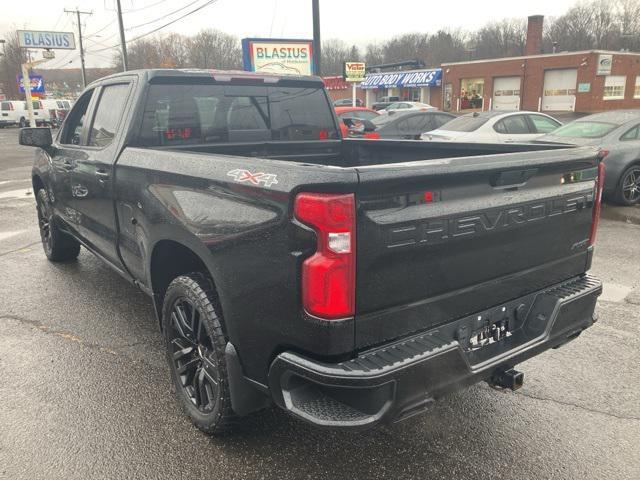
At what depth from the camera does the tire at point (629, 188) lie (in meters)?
8.70

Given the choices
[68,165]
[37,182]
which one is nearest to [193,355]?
[68,165]

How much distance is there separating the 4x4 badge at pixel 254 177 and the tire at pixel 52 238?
406cm

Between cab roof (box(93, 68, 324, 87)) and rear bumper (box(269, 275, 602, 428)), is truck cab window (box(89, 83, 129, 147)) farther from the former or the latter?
rear bumper (box(269, 275, 602, 428))

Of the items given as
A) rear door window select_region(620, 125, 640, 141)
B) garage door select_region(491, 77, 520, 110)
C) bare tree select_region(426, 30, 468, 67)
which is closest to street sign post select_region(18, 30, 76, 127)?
rear door window select_region(620, 125, 640, 141)

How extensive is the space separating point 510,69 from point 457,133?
37.7m

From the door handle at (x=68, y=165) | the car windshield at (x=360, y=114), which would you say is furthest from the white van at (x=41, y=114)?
the door handle at (x=68, y=165)

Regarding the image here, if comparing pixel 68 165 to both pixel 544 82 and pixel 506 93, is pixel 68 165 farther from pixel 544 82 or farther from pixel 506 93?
pixel 506 93

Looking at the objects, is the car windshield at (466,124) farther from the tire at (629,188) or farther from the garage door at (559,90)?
the garage door at (559,90)

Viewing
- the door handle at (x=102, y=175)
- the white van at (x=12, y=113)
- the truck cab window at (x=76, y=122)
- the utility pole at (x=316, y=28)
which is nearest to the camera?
the door handle at (x=102, y=175)

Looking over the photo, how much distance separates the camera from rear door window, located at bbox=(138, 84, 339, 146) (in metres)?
3.72

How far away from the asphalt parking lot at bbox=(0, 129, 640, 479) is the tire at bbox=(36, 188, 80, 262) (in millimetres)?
1594

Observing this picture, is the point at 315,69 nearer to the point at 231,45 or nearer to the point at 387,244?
the point at 387,244

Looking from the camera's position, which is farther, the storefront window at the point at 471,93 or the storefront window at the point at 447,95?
the storefront window at the point at 447,95

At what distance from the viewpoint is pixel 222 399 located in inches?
104
